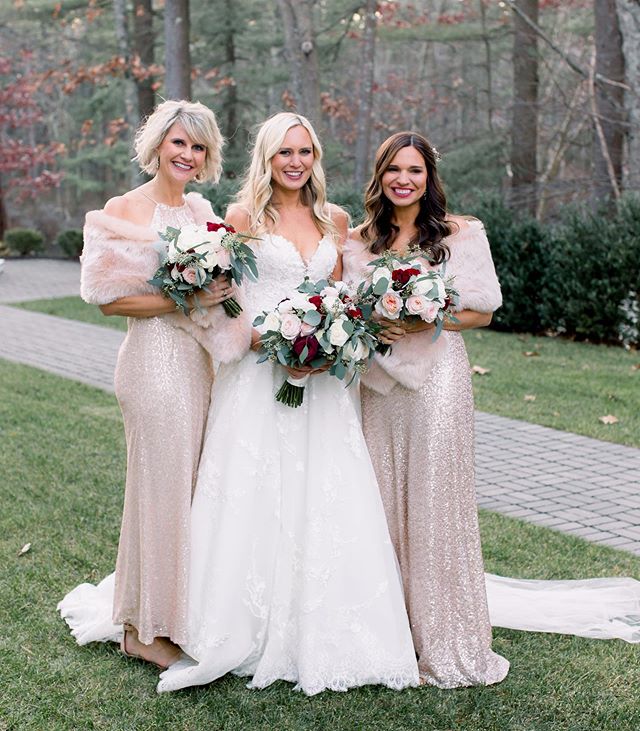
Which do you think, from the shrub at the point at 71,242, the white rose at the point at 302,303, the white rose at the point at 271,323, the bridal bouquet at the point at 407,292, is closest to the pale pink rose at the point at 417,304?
the bridal bouquet at the point at 407,292

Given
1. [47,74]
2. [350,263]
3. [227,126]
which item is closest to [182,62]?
[47,74]

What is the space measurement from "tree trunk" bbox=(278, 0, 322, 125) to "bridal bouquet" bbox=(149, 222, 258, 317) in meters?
11.1

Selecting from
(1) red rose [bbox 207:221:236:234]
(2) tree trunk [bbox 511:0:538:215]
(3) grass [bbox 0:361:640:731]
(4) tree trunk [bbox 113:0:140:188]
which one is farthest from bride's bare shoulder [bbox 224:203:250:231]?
(4) tree trunk [bbox 113:0:140:188]

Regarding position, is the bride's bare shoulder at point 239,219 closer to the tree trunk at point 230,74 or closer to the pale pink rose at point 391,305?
the pale pink rose at point 391,305

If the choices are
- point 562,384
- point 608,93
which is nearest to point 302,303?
point 562,384

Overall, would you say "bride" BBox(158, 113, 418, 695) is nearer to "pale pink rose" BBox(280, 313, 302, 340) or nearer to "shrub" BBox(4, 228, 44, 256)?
"pale pink rose" BBox(280, 313, 302, 340)

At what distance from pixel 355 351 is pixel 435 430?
0.56m

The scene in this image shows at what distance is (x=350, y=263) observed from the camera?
4.26m

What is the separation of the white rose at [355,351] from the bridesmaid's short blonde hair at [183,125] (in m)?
1.02

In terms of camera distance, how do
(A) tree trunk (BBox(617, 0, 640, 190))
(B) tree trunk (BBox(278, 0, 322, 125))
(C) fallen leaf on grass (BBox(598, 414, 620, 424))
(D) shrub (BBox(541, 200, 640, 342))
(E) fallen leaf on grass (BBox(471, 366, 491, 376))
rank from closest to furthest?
(C) fallen leaf on grass (BBox(598, 414, 620, 424))
(E) fallen leaf on grass (BBox(471, 366, 491, 376))
(D) shrub (BBox(541, 200, 640, 342))
(A) tree trunk (BBox(617, 0, 640, 190))
(B) tree trunk (BBox(278, 0, 322, 125))

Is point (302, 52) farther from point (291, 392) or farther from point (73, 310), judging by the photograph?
point (291, 392)

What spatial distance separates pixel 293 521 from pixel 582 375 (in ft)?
23.3

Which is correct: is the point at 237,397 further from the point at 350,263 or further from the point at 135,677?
the point at 135,677

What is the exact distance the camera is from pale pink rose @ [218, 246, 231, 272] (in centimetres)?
381
